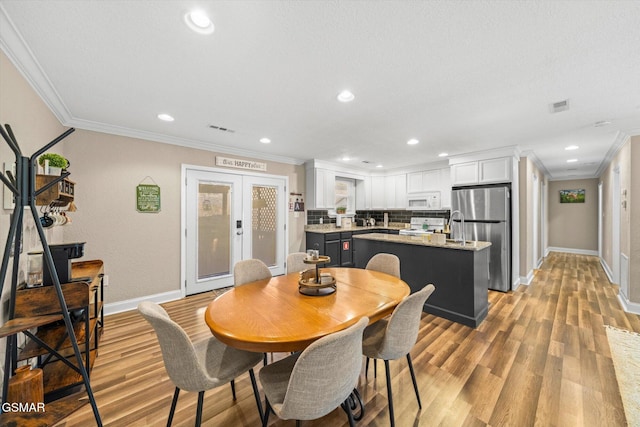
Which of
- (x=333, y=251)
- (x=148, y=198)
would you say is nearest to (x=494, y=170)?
(x=333, y=251)

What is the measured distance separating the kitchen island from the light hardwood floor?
6.8 inches

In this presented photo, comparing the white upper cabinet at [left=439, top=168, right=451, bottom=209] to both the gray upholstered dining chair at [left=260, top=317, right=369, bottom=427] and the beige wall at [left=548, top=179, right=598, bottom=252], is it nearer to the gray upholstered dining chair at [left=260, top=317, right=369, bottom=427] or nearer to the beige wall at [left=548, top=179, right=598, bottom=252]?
the gray upholstered dining chair at [left=260, top=317, right=369, bottom=427]

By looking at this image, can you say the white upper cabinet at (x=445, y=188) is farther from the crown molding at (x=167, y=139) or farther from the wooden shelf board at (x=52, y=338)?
the wooden shelf board at (x=52, y=338)

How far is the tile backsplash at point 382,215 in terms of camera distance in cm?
561

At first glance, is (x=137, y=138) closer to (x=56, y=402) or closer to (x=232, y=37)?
(x=232, y=37)

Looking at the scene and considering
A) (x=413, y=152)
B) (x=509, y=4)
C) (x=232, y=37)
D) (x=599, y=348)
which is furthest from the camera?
(x=413, y=152)

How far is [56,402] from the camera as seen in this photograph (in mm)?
1734

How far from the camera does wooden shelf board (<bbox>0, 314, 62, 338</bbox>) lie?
1.32 meters

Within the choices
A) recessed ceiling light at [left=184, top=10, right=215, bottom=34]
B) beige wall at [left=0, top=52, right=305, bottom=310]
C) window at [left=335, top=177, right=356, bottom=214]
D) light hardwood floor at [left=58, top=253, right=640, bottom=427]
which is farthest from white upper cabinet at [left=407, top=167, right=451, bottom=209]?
recessed ceiling light at [left=184, top=10, right=215, bottom=34]

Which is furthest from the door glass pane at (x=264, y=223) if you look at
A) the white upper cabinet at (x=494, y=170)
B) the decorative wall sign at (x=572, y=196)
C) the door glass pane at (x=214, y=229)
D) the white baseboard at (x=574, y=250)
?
the decorative wall sign at (x=572, y=196)

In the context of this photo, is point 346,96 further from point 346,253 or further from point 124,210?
point 346,253

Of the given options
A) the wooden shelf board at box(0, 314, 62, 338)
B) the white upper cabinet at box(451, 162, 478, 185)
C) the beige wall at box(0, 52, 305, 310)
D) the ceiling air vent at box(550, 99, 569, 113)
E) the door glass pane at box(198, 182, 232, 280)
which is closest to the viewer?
the wooden shelf board at box(0, 314, 62, 338)

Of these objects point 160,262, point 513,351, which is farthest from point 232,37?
point 513,351

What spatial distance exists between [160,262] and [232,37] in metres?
3.25
